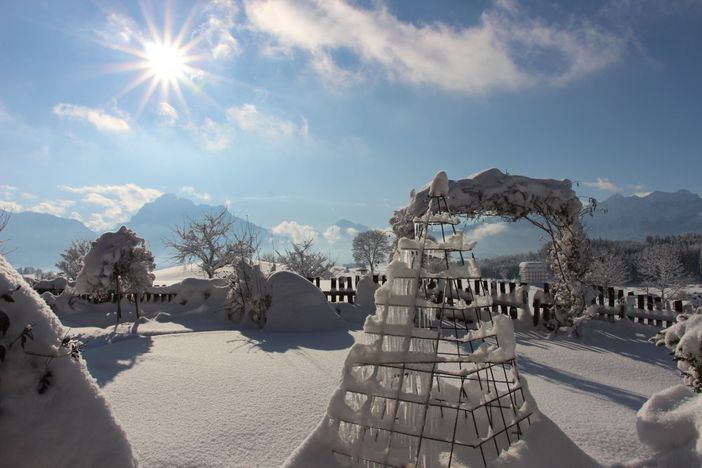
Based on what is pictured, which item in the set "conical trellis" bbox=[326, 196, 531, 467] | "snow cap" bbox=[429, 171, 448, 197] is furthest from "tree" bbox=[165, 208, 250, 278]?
"conical trellis" bbox=[326, 196, 531, 467]

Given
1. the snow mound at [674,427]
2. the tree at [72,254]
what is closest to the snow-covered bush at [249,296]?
the snow mound at [674,427]

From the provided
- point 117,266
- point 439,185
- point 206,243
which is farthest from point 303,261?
point 439,185

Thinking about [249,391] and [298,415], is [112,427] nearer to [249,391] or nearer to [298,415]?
[298,415]

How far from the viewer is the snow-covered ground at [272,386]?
12.0 feet

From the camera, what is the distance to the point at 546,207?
966 cm

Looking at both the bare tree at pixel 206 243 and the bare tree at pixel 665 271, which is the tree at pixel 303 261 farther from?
the bare tree at pixel 665 271

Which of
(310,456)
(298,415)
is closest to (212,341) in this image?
(298,415)

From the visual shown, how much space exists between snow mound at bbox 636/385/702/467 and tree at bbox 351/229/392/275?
43.0 metres

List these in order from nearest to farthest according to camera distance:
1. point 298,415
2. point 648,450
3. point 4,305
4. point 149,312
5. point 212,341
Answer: point 4,305 < point 648,450 < point 298,415 < point 212,341 < point 149,312

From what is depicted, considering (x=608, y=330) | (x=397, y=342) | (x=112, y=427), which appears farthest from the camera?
(x=608, y=330)

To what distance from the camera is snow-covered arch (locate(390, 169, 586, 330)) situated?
9.44m

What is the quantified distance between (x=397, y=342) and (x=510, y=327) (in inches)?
36.4

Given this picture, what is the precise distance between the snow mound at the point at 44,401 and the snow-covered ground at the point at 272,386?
3.40ft

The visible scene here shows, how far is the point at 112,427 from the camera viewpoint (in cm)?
243
